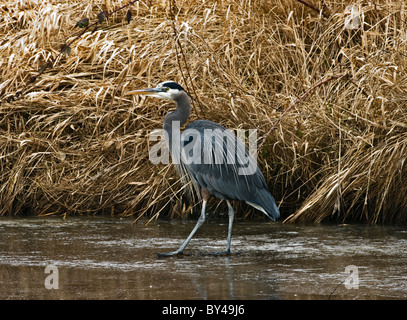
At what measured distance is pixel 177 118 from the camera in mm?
6020

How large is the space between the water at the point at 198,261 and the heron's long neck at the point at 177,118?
870 millimetres

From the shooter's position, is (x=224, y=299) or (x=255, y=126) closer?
(x=224, y=299)

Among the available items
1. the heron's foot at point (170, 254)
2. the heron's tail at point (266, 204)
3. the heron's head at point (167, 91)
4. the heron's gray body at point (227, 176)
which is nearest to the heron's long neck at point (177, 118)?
the heron's head at point (167, 91)

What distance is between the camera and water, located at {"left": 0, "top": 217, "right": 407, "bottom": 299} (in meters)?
3.99

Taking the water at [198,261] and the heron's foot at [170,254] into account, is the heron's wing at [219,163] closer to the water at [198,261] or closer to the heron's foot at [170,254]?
the water at [198,261]

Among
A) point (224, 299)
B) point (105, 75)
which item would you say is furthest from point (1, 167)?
point (224, 299)

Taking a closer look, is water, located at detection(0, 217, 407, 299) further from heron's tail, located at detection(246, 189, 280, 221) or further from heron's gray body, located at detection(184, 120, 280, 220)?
heron's gray body, located at detection(184, 120, 280, 220)

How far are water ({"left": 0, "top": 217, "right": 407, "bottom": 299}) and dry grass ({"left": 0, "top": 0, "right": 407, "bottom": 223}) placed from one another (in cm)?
35

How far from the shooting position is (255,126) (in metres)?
6.96

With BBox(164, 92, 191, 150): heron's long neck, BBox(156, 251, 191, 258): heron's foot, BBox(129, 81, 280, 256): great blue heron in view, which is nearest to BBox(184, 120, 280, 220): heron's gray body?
BBox(129, 81, 280, 256): great blue heron

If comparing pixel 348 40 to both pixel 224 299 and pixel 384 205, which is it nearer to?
pixel 384 205

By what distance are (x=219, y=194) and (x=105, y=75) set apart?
2.99 meters

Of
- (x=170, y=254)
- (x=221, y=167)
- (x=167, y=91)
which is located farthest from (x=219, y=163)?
(x=170, y=254)

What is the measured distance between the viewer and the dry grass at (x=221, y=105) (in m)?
6.53
